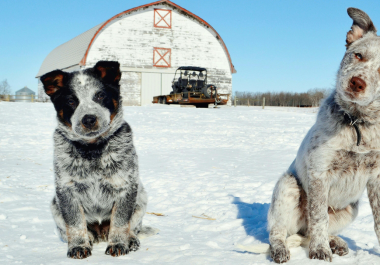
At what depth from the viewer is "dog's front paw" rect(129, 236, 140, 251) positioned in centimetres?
336

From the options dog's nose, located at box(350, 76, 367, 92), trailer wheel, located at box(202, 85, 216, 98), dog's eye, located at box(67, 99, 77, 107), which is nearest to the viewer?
dog's nose, located at box(350, 76, 367, 92)

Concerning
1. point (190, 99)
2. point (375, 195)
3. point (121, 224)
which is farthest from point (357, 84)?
point (190, 99)

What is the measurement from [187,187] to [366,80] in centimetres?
366

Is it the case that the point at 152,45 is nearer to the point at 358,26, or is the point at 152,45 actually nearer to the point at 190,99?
the point at 190,99

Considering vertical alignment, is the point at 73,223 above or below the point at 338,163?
below

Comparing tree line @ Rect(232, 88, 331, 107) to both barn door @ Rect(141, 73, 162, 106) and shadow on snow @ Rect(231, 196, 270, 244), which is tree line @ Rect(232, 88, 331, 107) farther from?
shadow on snow @ Rect(231, 196, 270, 244)

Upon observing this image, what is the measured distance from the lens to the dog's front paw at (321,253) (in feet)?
9.75

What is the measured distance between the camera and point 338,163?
2.95 metres

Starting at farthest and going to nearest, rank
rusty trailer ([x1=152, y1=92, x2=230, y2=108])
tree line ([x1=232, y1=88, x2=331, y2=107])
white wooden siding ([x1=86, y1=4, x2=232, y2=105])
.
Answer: tree line ([x1=232, y1=88, x2=331, y2=107]) < white wooden siding ([x1=86, y1=4, x2=232, y2=105]) < rusty trailer ([x1=152, y1=92, x2=230, y2=108])

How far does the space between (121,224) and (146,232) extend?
0.58 m

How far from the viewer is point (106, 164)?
3252 millimetres

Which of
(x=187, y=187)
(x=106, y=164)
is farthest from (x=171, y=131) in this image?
(x=106, y=164)

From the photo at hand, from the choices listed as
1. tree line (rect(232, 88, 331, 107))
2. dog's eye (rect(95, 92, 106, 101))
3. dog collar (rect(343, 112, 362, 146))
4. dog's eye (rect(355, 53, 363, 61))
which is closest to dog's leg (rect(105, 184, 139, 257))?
dog's eye (rect(95, 92, 106, 101))

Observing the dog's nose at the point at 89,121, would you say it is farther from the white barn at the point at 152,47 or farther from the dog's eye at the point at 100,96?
the white barn at the point at 152,47
